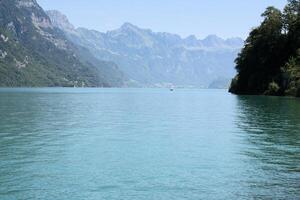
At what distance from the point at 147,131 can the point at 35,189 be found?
1188 inches

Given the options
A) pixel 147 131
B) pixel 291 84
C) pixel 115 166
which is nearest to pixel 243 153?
pixel 115 166

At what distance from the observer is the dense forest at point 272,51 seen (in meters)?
159

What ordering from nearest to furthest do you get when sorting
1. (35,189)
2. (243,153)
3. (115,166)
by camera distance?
(35,189)
(115,166)
(243,153)

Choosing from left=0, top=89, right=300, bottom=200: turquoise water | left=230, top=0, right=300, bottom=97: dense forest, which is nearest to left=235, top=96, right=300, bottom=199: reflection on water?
left=0, top=89, right=300, bottom=200: turquoise water

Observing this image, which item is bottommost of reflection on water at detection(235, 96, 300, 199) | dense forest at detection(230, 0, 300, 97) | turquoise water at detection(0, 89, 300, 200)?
turquoise water at detection(0, 89, 300, 200)

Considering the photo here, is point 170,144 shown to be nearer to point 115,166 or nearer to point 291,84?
point 115,166

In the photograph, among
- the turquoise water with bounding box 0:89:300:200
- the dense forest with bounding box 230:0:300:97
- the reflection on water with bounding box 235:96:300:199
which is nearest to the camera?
the turquoise water with bounding box 0:89:300:200

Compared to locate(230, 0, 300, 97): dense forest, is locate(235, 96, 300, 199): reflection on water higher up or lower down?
lower down

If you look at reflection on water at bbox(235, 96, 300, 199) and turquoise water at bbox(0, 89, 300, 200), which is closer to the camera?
turquoise water at bbox(0, 89, 300, 200)

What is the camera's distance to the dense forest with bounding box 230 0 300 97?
159 meters

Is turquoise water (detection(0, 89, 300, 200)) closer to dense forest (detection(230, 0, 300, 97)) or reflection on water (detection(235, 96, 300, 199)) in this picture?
reflection on water (detection(235, 96, 300, 199))

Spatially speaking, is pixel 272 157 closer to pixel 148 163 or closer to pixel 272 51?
pixel 148 163

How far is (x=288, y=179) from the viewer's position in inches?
1101

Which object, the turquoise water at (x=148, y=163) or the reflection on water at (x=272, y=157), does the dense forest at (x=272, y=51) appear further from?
the turquoise water at (x=148, y=163)
